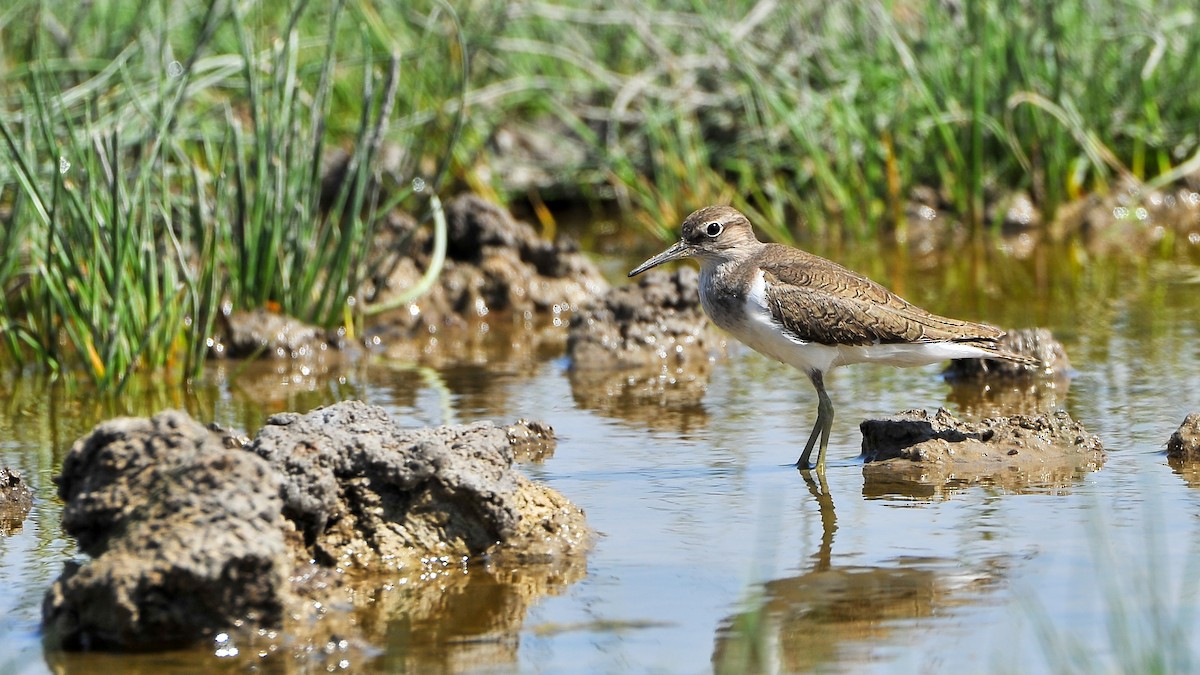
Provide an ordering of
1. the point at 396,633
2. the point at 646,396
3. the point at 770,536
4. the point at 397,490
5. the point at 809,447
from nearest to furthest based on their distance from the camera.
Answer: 1. the point at 396,633
2. the point at 397,490
3. the point at 770,536
4. the point at 809,447
5. the point at 646,396

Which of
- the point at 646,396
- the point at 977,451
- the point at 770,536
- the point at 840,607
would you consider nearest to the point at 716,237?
the point at 646,396

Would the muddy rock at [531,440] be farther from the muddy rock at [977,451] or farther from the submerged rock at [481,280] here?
the submerged rock at [481,280]

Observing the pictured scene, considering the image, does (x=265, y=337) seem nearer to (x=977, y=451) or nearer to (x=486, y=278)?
(x=486, y=278)

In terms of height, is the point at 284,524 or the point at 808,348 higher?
the point at 808,348

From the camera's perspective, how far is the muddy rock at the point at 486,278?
10227 mm

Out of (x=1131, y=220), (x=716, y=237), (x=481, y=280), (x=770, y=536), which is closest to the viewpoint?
(x=770, y=536)

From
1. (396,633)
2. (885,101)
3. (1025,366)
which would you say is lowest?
(396,633)

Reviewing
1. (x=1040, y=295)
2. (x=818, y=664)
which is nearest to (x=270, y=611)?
(x=818, y=664)

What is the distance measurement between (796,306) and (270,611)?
298 cm

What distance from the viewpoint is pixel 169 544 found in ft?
14.2

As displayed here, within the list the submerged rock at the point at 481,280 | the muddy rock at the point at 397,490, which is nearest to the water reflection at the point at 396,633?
the muddy rock at the point at 397,490

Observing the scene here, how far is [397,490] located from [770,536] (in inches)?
48.8

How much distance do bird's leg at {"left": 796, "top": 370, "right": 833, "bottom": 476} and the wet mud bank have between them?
1.30 metres

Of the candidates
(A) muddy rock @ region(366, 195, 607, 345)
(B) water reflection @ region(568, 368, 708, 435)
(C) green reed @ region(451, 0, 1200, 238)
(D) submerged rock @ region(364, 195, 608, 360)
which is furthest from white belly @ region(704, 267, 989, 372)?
(C) green reed @ region(451, 0, 1200, 238)
